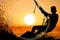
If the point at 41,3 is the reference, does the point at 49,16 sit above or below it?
below

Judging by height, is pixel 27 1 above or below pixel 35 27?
above

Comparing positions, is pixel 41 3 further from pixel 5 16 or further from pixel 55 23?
pixel 5 16

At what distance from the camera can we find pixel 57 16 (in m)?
1.76

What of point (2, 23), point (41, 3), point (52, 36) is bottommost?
point (52, 36)

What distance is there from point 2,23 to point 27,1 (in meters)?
0.27

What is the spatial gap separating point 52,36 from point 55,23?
107mm

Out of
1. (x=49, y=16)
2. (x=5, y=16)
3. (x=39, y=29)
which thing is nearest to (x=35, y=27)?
(x=39, y=29)

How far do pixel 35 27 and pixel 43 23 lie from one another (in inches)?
2.8

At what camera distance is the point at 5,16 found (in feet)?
5.82

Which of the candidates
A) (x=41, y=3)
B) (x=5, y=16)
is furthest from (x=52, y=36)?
(x=5, y=16)

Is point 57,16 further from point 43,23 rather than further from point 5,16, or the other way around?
point 5,16

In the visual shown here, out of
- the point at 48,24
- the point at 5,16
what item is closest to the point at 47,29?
the point at 48,24

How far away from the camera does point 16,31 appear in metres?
1.74

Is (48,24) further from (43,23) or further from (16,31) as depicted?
(16,31)
